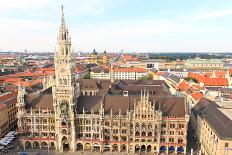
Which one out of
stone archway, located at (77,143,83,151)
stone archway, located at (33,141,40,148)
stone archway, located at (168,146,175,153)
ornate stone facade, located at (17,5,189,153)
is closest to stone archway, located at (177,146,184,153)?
ornate stone facade, located at (17,5,189,153)

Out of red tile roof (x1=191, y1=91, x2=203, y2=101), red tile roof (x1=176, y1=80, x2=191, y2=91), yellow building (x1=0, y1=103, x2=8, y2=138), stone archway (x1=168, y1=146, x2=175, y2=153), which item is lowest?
stone archway (x1=168, y1=146, x2=175, y2=153)

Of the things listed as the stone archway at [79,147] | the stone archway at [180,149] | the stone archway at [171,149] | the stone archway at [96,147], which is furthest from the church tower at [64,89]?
the stone archway at [180,149]

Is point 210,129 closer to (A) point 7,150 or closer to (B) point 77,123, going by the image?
(B) point 77,123

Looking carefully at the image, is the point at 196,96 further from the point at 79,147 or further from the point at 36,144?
the point at 36,144

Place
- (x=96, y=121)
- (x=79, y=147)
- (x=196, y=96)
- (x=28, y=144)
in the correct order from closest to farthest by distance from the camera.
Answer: (x=96, y=121)
(x=79, y=147)
(x=28, y=144)
(x=196, y=96)

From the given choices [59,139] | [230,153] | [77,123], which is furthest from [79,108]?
[230,153]

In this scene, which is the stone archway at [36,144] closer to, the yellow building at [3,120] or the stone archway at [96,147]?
the yellow building at [3,120]

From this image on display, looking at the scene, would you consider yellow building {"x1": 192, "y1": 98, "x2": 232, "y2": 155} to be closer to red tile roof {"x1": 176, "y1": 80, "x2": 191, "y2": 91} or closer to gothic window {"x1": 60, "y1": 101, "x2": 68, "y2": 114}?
red tile roof {"x1": 176, "y1": 80, "x2": 191, "y2": 91}

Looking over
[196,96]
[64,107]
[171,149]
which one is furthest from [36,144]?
[196,96]
